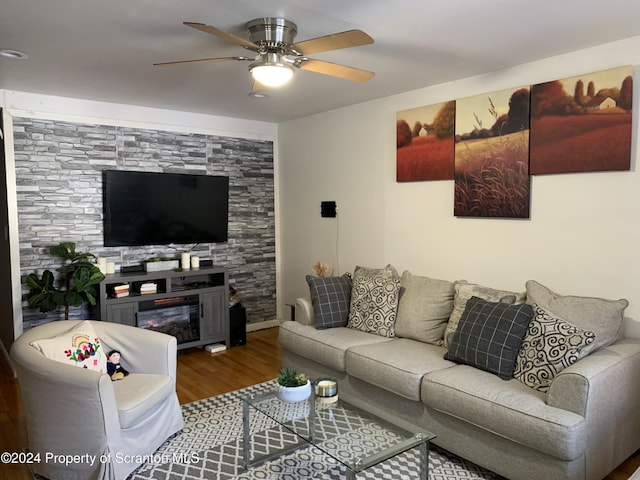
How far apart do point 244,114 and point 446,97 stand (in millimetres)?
2260

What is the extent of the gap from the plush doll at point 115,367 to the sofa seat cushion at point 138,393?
5 centimetres

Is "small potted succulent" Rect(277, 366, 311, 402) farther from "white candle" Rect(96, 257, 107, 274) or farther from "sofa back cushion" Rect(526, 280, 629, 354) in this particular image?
"white candle" Rect(96, 257, 107, 274)

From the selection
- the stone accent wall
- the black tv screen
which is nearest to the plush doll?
the stone accent wall

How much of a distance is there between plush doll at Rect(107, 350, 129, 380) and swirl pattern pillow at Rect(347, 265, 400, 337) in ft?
5.75

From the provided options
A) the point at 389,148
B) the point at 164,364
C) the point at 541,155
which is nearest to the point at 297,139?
the point at 389,148

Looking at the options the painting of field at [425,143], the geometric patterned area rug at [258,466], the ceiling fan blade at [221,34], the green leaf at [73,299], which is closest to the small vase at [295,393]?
the geometric patterned area rug at [258,466]

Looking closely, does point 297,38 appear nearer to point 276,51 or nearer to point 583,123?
point 276,51

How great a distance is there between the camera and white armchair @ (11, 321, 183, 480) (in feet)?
7.70

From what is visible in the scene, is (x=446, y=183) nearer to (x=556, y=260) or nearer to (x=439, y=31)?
(x=556, y=260)

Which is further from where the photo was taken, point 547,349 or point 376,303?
point 376,303

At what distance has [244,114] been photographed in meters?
5.09

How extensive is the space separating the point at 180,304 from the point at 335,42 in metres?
3.23

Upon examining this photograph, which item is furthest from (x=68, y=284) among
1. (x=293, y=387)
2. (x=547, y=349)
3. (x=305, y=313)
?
(x=547, y=349)

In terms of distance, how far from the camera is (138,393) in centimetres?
265
